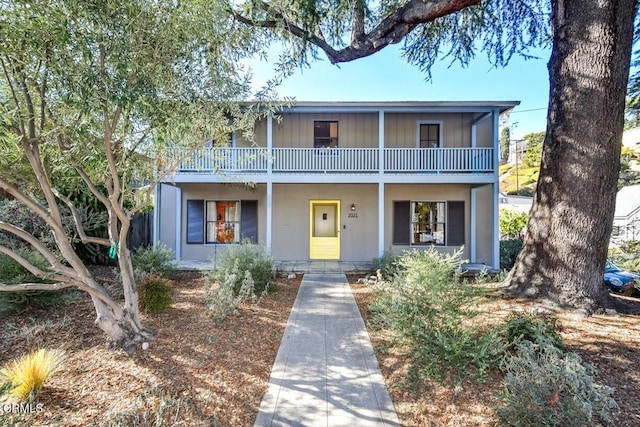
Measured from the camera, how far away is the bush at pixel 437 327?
10.3 feet

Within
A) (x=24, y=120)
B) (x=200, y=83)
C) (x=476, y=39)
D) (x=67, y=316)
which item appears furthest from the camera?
(x=476, y=39)

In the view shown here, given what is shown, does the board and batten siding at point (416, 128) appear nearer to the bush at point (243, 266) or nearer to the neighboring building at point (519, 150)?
the bush at point (243, 266)

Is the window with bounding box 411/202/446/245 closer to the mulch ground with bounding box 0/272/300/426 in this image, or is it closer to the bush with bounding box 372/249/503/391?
the mulch ground with bounding box 0/272/300/426

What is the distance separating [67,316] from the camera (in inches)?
195

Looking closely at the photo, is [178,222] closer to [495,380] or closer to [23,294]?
[23,294]

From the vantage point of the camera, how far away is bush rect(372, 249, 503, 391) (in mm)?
3137

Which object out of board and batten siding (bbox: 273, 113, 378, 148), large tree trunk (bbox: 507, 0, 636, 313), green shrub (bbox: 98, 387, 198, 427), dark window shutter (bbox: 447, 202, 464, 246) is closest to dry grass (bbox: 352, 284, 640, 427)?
large tree trunk (bbox: 507, 0, 636, 313)

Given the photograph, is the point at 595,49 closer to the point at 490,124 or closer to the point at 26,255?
the point at 490,124

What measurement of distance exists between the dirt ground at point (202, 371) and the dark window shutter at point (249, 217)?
5.73 metres

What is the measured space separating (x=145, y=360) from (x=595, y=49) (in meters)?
8.39

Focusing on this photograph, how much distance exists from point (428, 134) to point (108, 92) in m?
9.91

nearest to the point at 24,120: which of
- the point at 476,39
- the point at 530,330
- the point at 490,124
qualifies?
the point at 530,330

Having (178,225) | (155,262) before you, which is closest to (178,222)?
(178,225)

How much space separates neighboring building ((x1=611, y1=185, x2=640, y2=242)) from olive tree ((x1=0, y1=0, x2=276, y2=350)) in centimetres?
1625
